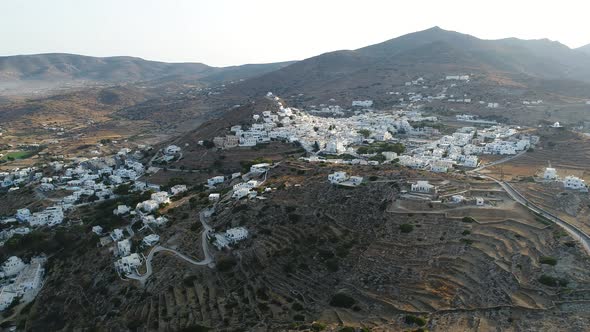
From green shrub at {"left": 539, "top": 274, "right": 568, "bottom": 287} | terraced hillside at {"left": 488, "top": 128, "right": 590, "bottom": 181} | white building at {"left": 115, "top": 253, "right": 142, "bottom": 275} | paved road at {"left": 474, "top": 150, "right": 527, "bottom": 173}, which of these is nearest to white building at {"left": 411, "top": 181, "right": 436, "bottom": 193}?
terraced hillside at {"left": 488, "top": 128, "right": 590, "bottom": 181}

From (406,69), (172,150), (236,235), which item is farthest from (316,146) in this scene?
(406,69)

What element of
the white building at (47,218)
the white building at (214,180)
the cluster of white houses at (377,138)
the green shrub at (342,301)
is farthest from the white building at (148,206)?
the green shrub at (342,301)

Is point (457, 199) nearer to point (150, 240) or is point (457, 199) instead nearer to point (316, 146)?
point (150, 240)

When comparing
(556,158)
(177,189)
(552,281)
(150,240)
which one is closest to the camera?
(552,281)

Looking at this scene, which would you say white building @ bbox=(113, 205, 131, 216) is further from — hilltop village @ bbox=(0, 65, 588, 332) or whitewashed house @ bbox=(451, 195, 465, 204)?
whitewashed house @ bbox=(451, 195, 465, 204)

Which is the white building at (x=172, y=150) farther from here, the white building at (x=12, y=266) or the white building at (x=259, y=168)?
the white building at (x=12, y=266)
